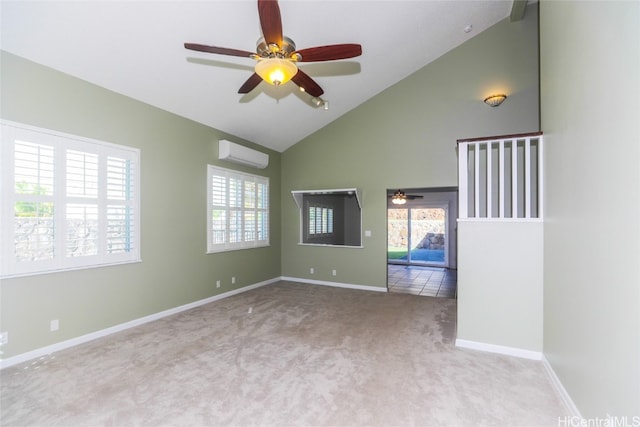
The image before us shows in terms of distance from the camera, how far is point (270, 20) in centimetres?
199

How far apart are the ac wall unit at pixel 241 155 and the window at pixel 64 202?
145 cm

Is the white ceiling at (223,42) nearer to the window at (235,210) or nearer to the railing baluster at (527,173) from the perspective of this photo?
the window at (235,210)

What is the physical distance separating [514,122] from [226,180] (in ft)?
16.8

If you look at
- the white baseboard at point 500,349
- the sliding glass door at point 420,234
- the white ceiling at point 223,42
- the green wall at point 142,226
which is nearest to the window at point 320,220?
the green wall at point 142,226

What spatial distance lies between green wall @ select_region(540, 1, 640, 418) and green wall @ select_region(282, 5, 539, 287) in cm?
234

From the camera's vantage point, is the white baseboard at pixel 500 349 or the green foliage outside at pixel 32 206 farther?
the white baseboard at pixel 500 349

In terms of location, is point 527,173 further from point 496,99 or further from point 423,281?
point 423,281

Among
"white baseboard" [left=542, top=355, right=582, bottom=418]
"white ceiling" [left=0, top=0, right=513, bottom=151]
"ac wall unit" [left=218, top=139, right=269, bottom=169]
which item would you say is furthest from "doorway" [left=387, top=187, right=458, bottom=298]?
"white baseboard" [left=542, top=355, right=582, bottom=418]

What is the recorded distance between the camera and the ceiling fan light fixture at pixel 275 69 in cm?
229

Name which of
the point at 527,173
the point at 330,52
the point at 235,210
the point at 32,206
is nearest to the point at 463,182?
the point at 527,173

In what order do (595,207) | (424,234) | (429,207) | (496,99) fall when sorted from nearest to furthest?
1. (595,207)
2. (496,99)
3. (429,207)
4. (424,234)

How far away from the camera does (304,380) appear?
8.34 feet

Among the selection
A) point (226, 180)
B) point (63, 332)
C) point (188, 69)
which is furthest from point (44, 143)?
point (226, 180)

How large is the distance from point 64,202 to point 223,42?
8.33 feet
